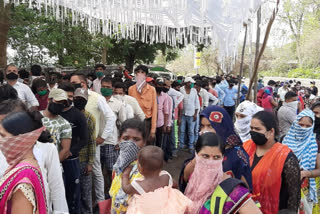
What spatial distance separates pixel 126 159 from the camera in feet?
7.21

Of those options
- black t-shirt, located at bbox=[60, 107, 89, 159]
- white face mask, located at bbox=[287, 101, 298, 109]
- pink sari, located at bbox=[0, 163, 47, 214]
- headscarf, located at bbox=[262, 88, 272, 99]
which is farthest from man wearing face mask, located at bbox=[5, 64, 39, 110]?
headscarf, located at bbox=[262, 88, 272, 99]

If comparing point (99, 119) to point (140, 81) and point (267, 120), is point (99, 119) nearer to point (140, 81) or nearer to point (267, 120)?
point (140, 81)

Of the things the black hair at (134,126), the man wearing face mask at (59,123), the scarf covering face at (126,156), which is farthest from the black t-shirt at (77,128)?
the scarf covering face at (126,156)

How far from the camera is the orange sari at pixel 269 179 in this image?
2.49m

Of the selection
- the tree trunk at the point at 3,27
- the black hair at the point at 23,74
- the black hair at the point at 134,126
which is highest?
the tree trunk at the point at 3,27

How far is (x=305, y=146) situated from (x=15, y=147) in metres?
2.89

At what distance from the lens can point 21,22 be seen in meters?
8.48

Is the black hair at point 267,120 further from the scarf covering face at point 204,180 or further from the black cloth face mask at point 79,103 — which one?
the black cloth face mask at point 79,103

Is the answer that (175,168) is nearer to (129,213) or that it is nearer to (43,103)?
(43,103)

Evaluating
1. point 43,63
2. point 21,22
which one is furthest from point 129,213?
point 43,63

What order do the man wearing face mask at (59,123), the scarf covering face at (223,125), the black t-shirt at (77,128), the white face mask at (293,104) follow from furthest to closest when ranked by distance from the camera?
1. the white face mask at (293,104)
2. the black t-shirt at (77,128)
3. the man wearing face mask at (59,123)
4. the scarf covering face at (223,125)

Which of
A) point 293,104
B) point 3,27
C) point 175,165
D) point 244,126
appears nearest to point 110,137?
point 244,126

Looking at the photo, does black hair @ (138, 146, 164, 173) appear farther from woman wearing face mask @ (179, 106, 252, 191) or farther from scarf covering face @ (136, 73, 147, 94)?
scarf covering face @ (136, 73, 147, 94)

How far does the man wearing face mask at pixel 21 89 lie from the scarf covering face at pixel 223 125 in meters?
3.11
